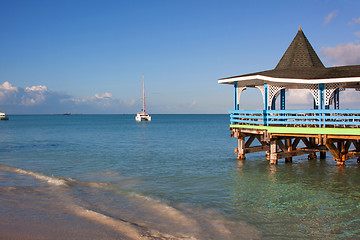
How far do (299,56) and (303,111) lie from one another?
666cm

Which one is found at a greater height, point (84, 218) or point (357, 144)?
point (357, 144)

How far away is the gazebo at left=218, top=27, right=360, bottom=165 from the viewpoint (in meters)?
15.7

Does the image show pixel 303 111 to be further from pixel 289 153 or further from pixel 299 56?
pixel 299 56

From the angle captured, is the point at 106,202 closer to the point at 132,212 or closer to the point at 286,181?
the point at 132,212

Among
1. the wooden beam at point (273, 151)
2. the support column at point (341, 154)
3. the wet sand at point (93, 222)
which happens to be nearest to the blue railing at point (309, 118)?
the wooden beam at point (273, 151)

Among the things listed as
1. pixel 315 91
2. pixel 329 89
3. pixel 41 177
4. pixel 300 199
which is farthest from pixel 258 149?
pixel 41 177

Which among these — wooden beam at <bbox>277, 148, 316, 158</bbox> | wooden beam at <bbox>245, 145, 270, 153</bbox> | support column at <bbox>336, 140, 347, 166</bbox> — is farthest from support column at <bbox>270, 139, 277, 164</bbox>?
support column at <bbox>336, 140, 347, 166</bbox>

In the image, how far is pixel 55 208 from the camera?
37.2ft

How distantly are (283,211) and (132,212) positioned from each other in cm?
479

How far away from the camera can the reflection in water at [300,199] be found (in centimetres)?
941

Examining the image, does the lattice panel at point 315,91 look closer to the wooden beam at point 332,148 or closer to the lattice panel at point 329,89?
the lattice panel at point 329,89

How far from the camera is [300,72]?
1759 cm

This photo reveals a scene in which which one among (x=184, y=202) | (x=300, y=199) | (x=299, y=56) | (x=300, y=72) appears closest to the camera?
(x=184, y=202)

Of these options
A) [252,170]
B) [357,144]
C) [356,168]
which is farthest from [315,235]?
[357,144]
